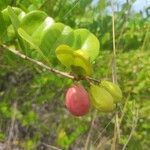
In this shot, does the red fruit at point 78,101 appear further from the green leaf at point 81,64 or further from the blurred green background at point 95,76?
the blurred green background at point 95,76

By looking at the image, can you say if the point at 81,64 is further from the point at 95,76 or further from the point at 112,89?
the point at 95,76

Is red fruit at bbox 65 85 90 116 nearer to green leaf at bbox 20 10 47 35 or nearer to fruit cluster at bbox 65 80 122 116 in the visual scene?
fruit cluster at bbox 65 80 122 116

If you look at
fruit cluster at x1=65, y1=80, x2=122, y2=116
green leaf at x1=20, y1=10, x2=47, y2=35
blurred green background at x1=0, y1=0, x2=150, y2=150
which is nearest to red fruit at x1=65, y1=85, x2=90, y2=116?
fruit cluster at x1=65, y1=80, x2=122, y2=116

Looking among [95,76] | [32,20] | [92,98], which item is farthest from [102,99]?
[95,76]

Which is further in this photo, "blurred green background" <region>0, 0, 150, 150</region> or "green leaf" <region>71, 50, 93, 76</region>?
"blurred green background" <region>0, 0, 150, 150</region>

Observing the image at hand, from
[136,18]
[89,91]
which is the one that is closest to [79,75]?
[89,91]

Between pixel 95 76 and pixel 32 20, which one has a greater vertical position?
pixel 32 20
